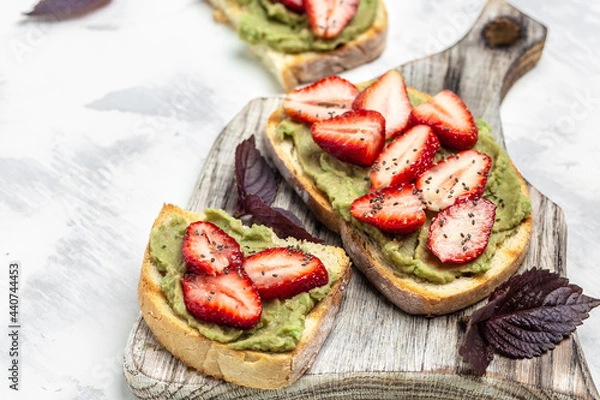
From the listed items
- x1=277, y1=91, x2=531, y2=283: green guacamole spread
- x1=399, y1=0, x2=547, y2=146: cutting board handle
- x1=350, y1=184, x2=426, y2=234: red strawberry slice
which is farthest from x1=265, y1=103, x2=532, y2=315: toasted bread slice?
x1=399, y1=0, x2=547, y2=146: cutting board handle

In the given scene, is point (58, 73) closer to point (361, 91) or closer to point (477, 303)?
point (361, 91)

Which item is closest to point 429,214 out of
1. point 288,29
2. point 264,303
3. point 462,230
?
point 462,230

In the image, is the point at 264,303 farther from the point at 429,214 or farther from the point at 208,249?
the point at 429,214

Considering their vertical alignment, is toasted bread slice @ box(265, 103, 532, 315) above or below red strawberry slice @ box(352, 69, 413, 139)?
below

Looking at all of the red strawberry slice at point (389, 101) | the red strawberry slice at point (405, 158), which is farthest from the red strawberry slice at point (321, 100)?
the red strawberry slice at point (405, 158)

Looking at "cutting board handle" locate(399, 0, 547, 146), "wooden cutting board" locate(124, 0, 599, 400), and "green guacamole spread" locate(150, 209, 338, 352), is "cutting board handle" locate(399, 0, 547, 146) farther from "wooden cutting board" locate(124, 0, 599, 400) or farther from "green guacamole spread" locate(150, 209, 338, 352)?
"green guacamole spread" locate(150, 209, 338, 352)

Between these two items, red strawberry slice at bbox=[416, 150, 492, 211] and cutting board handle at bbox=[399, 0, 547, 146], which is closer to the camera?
red strawberry slice at bbox=[416, 150, 492, 211]
